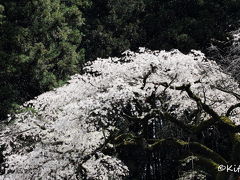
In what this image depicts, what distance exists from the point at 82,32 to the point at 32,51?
3.31 m

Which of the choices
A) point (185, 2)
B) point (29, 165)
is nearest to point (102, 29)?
point (185, 2)

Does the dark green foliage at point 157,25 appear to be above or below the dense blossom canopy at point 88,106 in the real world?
above

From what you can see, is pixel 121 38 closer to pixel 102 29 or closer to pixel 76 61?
pixel 102 29

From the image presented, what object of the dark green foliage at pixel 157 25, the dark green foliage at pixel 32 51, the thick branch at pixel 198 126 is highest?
the dark green foliage at pixel 157 25

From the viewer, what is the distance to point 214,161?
5.34 metres

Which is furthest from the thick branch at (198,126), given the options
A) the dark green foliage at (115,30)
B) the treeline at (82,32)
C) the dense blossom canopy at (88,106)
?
the dark green foliage at (115,30)

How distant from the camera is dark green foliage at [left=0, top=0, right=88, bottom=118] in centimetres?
954

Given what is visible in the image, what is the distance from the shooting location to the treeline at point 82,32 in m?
9.86

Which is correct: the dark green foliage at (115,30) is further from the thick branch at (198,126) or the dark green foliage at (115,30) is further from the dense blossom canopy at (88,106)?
the thick branch at (198,126)

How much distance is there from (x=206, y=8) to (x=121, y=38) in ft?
10.1

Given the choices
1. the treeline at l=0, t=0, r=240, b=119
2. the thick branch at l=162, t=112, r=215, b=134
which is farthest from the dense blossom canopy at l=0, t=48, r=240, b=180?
the treeline at l=0, t=0, r=240, b=119

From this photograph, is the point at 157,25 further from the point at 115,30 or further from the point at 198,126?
the point at 198,126

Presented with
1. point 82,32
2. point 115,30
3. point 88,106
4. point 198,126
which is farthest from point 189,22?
point 88,106

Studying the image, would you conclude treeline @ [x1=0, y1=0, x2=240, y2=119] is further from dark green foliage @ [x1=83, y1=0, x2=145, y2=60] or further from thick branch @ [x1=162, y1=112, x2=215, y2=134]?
thick branch @ [x1=162, y1=112, x2=215, y2=134]
